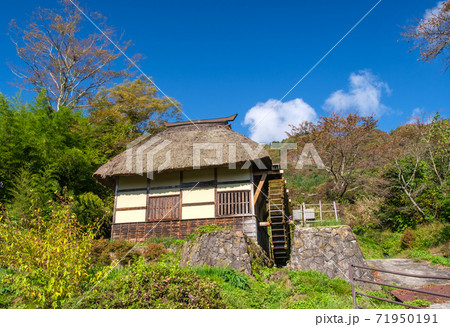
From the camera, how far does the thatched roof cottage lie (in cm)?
1315

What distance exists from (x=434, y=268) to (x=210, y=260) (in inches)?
308

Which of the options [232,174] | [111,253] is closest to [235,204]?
[232,174]

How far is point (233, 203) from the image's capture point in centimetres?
1325

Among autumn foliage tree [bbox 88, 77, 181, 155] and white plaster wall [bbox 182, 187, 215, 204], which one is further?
autumn foliage tree [bbox 88, 77, 181, 155]

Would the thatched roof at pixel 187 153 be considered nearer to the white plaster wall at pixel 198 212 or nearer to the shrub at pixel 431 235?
the white plaster wall at pixel 198 212

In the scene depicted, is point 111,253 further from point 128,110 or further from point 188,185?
point 128,110

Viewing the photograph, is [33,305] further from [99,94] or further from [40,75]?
[99,94]

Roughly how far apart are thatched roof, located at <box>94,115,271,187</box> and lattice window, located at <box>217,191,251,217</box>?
120 cm

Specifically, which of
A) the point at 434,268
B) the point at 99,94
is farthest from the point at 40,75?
the point at 434,268

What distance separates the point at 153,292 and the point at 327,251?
7.44 metres

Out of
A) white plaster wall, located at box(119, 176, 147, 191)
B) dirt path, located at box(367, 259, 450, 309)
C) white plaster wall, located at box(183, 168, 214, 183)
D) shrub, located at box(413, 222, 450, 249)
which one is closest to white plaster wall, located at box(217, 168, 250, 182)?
white plaster wall, located at box(183, 168, 214, 183)

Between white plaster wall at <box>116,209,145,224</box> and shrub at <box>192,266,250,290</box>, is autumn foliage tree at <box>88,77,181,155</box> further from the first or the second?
shrub at <box>192,266,250,290</box>

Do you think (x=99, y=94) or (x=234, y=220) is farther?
(x=99, y=94)

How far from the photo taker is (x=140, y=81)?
25.5 m
